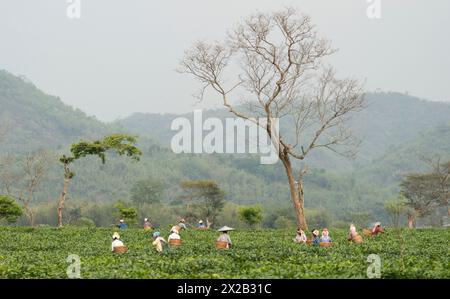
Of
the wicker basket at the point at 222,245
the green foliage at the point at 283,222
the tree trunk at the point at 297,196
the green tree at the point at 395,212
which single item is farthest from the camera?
the green foliage at the point at 283,222

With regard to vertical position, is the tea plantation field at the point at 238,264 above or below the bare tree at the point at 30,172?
below

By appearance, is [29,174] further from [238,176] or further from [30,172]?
[238,176]

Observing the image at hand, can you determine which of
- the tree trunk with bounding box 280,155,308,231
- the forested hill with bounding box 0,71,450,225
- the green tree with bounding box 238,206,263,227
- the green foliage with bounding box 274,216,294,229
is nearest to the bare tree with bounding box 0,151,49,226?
the green tree with bounding box 238,206,263,227

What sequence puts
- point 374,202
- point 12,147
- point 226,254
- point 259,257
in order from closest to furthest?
point 259,257 → point 226,254 → point 374,202 → point 12,147

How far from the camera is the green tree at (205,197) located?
7350cm

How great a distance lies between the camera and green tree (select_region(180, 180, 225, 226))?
2894 inches

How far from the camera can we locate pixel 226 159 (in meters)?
174

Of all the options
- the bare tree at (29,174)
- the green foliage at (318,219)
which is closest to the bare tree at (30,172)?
the bare tree at (29,174)

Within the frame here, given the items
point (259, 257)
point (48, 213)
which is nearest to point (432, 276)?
point (259, 257)

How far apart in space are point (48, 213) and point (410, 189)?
56047 millimetres

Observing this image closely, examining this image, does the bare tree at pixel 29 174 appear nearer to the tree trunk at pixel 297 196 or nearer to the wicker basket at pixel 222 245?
the tree trunk at pixel 297 196

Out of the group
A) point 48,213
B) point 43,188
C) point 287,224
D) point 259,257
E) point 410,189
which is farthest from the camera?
point 43,188

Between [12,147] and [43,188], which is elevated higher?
[12,147]
